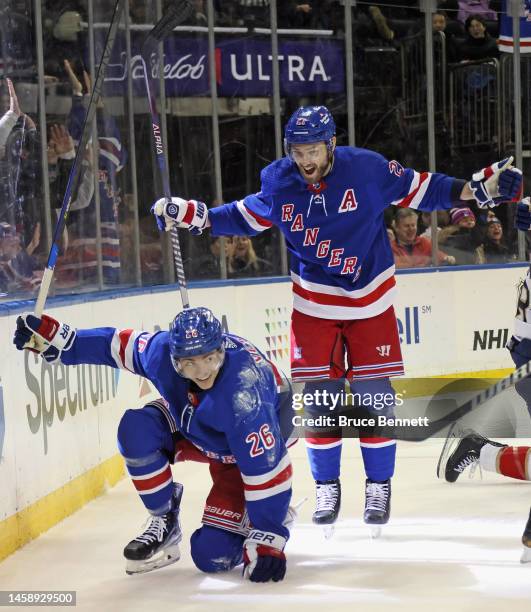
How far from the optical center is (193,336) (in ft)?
9.17

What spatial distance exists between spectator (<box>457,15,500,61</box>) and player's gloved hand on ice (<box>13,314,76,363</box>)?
459cm

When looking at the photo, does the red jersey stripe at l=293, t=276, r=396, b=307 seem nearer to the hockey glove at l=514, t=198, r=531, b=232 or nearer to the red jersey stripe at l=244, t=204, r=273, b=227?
the red jersey stripe at l=244, t=204, r=273, b=227

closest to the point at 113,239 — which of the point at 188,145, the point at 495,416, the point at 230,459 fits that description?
the point at 188,145

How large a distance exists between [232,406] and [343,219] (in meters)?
0.75

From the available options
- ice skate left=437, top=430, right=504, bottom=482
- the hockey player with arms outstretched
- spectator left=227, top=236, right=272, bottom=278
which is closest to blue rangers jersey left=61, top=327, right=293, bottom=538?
the hockey player with arms outstretched

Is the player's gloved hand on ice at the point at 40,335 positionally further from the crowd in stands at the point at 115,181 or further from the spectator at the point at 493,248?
the spectator at the point at 493,248

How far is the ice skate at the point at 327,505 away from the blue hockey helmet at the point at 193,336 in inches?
30.7

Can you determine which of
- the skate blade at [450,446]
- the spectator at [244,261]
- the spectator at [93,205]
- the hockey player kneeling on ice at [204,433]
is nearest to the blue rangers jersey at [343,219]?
the hockey player kneeling on ice at [204,433]

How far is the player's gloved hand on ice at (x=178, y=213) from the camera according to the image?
11.4ft

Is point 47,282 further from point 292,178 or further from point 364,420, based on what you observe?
point 364,420

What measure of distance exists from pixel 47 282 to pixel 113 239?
183 cm

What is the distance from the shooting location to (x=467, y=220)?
6996 millimetres

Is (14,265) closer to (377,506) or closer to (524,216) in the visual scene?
(377,506)

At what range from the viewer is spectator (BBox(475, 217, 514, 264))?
6.96 meters
